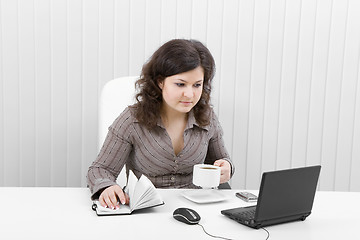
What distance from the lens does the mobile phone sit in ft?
5.55

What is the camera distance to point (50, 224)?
1.42 meters

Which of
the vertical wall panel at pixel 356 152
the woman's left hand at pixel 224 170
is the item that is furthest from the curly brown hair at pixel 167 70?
the vertical wall panel at pixel 356 152

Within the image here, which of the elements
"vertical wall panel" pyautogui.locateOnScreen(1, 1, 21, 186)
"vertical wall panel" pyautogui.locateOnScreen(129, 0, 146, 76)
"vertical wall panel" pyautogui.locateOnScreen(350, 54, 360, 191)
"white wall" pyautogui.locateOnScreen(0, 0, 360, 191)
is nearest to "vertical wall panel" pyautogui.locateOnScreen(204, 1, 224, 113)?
"white wall" pyautogui.locateOnScreen(0, 0, 360, 191)

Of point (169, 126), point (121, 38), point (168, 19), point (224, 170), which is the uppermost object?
point (168, 19)

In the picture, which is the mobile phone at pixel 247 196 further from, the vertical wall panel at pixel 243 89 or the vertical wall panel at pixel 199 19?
the vertical wall panel at pixel 199 19

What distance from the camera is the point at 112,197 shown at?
1.58m

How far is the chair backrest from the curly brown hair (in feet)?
0.87

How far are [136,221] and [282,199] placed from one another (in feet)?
1.47

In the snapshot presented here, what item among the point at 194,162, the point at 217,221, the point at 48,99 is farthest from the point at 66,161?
the point at 217,221

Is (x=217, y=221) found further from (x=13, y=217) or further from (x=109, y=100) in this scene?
(x=109, y=100)

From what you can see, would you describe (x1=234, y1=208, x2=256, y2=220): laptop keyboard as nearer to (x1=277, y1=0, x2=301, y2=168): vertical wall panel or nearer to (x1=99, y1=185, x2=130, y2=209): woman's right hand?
(x1=99, y1=185, x2=130, y2=209): woman's right hand

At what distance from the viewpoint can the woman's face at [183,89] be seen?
73.4 inches

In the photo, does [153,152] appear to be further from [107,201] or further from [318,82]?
[318,82]

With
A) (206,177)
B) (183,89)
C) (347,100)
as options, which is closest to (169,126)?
(183,89)
